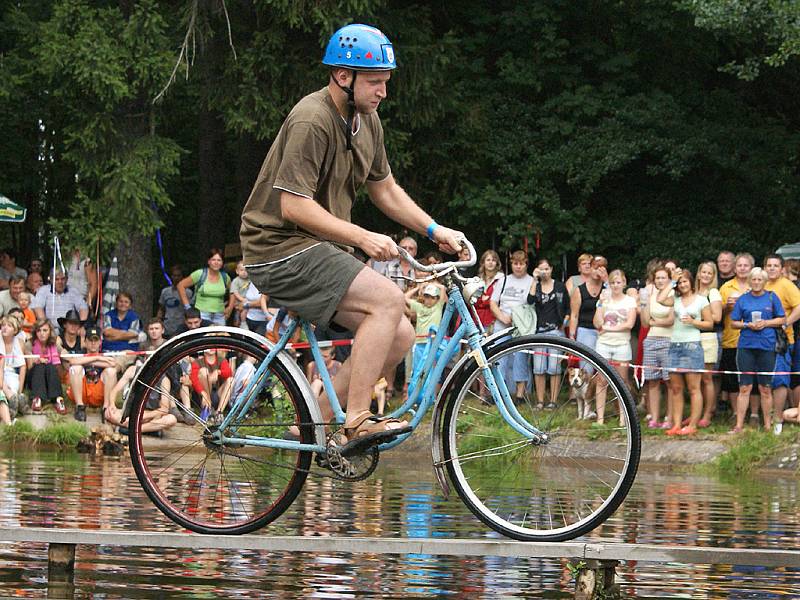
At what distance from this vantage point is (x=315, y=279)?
6.65 metres

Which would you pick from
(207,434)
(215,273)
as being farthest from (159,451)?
(215,273)

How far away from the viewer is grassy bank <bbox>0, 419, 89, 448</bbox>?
56.2ft

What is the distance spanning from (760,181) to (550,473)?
57.7 feet

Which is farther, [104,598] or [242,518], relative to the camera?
[242,518]

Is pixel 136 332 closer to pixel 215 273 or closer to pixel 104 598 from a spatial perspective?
pixel 215 273

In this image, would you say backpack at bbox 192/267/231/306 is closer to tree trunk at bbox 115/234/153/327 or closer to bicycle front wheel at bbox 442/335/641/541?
tree trunk at bbox 115/234/153/327

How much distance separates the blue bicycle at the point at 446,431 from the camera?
6.62 meters

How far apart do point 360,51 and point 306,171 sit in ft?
1.78

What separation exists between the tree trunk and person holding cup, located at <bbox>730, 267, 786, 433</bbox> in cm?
941

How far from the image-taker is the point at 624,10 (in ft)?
79.2

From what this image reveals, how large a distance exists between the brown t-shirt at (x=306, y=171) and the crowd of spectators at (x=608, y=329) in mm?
6892

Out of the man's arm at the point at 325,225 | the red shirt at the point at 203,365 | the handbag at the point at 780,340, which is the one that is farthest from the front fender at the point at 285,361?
the handbag at the point at 780,340

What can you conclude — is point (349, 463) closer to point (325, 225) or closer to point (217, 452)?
point (217, 452)

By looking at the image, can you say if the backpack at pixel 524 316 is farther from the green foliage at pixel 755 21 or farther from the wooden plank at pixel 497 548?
the wooden plank at pixel 497 548
